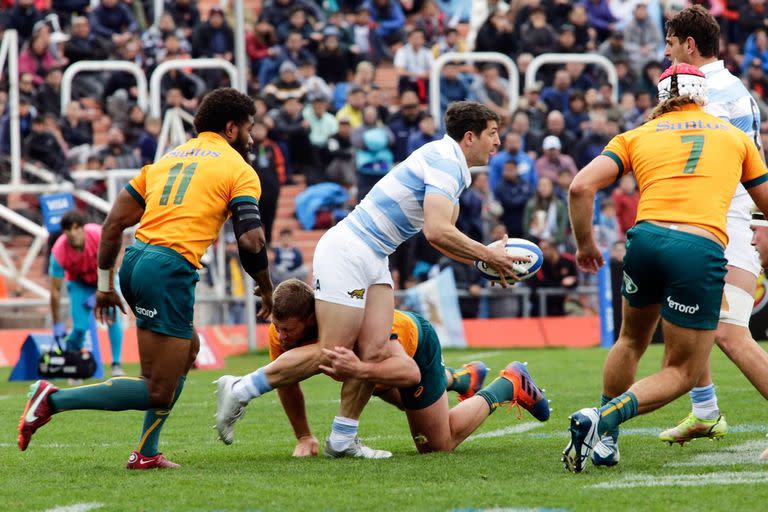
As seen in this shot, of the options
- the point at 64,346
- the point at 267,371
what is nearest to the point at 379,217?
the point at 267,371

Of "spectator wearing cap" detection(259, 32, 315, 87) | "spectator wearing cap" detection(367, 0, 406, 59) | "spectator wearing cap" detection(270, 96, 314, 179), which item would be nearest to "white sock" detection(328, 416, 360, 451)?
"spectator wearing cap" detection(270, 96, 314, 179)

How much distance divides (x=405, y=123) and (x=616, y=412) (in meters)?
13.8

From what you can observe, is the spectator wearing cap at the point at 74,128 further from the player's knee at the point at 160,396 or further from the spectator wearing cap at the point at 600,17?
the player's knee at the point at 160,396

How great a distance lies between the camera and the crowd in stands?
773 inches

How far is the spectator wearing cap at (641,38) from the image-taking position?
23.1 m

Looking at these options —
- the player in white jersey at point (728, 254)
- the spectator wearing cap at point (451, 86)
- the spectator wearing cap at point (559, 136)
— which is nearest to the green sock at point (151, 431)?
the player in white jersey at point (728, 254)

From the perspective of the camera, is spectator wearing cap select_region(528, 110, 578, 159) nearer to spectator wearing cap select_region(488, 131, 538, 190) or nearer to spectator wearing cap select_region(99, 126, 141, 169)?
spectator wearing cap select_region(488, 131, 538, 190)

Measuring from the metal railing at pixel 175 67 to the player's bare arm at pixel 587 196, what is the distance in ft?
41.8

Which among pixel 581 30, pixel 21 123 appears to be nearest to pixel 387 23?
pixel 581 30

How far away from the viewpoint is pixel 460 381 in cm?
877

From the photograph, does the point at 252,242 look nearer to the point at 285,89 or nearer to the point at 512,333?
the point at 512,333

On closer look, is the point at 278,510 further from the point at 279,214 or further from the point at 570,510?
the point at 279,214

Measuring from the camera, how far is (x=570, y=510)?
5.59 metres

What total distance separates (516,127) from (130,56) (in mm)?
6441
